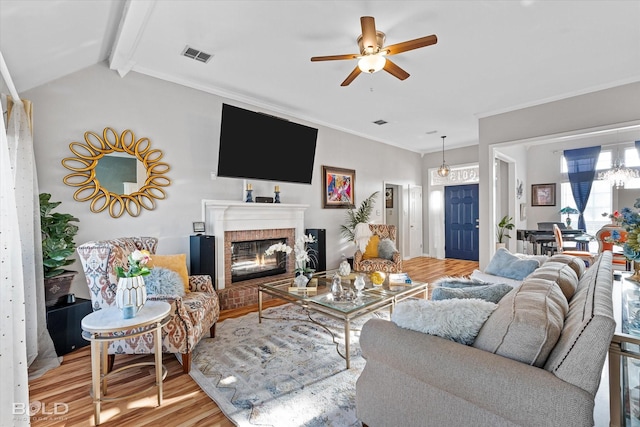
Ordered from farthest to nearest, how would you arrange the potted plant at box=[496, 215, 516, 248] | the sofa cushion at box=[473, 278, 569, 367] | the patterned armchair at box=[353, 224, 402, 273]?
the potted plant at box=[496, 215, 516, 248]
the patterned armchair at box=[353, 224, 402, 273]
the sofa cushion at box=[473, 278, 569, 367]

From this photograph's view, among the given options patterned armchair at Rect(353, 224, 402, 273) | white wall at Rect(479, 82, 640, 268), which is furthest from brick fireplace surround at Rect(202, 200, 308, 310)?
white wall at Rect(479, 82, 640, 268)

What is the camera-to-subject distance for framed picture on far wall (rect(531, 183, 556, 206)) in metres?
6.95

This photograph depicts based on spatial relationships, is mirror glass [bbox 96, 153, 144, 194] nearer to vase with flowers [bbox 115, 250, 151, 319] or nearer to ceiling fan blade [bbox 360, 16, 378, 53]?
vase with flowers [bbox 115, 250, 151, 319]

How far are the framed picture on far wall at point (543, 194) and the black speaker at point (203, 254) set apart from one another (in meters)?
7.47

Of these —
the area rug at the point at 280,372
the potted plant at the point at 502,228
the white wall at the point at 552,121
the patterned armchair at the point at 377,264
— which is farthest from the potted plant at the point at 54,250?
the potted plant at the point at 502,228

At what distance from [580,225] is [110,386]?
28.1ft

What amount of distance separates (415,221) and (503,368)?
687cm

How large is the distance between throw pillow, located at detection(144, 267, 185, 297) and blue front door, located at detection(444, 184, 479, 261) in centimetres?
676

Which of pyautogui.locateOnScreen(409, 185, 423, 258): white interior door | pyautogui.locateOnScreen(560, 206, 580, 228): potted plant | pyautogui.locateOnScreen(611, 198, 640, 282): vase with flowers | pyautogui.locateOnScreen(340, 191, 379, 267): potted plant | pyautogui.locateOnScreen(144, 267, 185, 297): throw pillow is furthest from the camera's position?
pyautogui.locateOnScreen(409, 185, 423, 258): white interior door

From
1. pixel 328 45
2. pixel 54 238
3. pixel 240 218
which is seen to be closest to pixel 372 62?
pixel 328 45

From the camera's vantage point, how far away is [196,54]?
3.09 metres

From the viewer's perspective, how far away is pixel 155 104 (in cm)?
353

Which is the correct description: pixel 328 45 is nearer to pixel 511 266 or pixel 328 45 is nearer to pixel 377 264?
pixel 511 266

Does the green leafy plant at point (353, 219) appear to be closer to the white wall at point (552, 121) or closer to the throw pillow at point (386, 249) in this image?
the throw pillow at point (386, 249)
